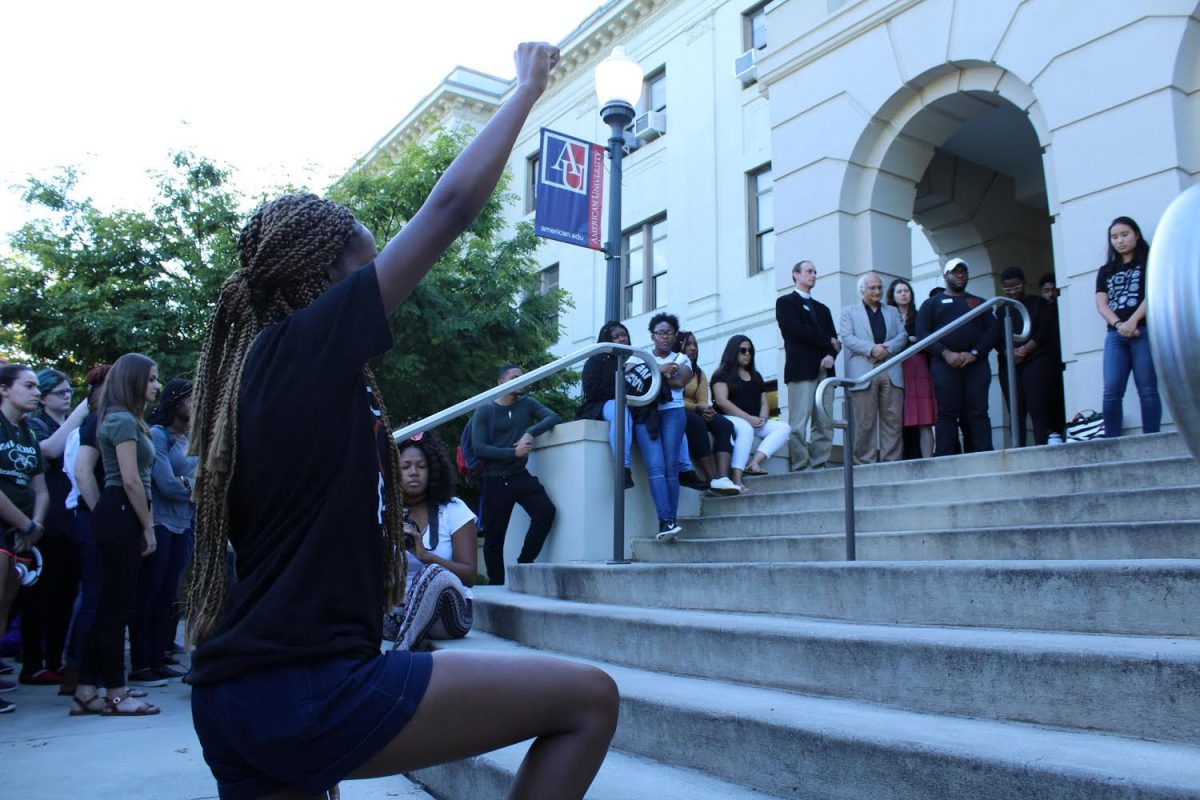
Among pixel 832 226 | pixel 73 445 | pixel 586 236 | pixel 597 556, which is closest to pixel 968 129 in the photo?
pixel 832 226

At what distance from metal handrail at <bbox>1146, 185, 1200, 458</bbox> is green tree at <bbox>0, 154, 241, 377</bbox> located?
51.2 ft

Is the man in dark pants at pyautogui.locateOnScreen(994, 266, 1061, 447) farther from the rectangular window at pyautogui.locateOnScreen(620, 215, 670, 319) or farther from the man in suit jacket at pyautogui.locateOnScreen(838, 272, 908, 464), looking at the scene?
the rectangular window at pyautogui.locateOnScreen(620, 215, 670, 319)

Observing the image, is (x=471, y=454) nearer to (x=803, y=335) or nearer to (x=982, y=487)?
(x=803, y=335)

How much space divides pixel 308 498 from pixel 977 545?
→ 3.71 metres

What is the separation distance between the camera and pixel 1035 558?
4.34 metres

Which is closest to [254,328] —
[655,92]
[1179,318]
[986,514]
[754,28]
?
[1179,318]

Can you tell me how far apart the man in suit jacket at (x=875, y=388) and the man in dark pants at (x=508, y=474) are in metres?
2.64

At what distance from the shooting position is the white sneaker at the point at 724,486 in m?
7.30

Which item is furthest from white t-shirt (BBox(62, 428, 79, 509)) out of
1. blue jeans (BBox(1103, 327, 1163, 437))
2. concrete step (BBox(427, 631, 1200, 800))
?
blue jeans (BBox(1103, 327, 1163, 437))

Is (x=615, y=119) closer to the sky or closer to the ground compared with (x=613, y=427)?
closer to the sky

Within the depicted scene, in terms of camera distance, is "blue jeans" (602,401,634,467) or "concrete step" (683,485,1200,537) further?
"blue jeans" (602,401,634,467)

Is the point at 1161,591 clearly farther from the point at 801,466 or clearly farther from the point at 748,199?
the point at 748,199

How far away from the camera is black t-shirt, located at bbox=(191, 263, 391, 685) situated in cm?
171

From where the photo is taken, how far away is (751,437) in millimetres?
7840
